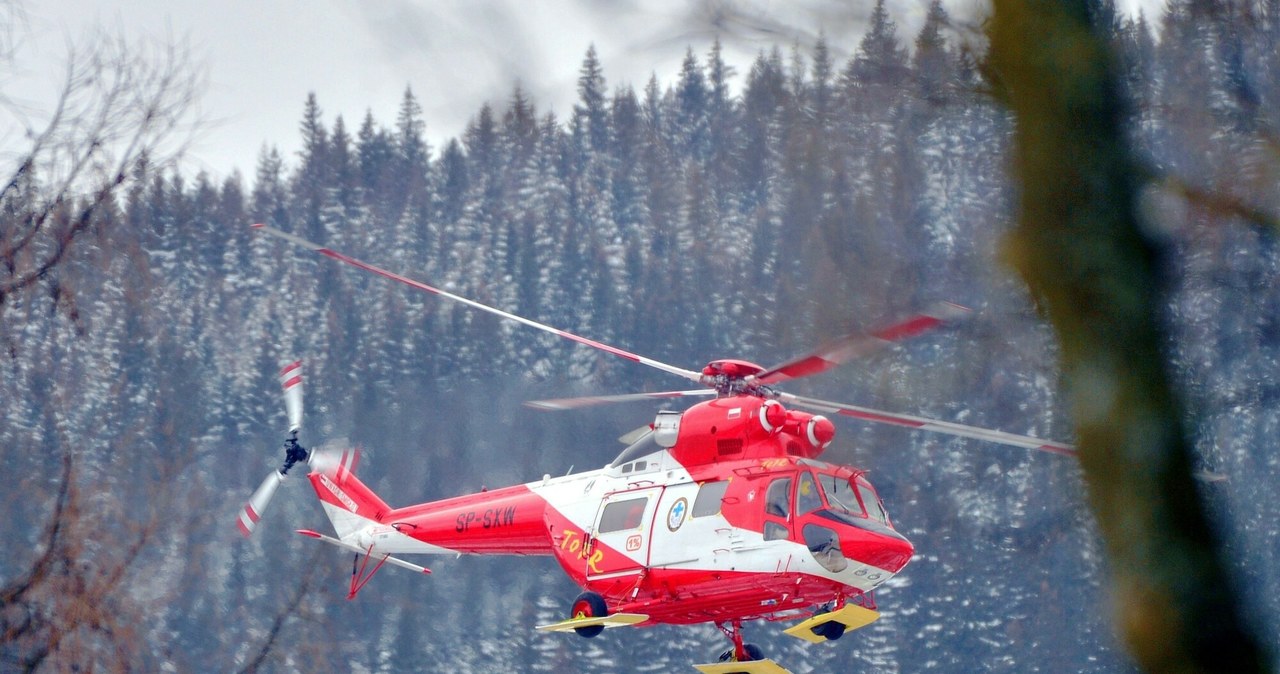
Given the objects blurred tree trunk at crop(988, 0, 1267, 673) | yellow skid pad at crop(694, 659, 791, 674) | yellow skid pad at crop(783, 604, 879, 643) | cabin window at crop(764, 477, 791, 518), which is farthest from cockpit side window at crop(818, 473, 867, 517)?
blurred tree trunk at crop(988, 0, 1267, 673)

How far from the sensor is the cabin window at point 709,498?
10430 mm

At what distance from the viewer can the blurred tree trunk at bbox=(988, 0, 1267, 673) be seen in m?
2.56

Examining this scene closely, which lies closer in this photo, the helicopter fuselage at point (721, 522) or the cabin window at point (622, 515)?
the helicopter fuselage at point (721, 522)

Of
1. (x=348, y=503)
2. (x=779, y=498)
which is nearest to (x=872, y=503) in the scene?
(x=779, y=498)

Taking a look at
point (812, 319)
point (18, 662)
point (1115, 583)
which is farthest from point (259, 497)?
point (1115, 583)

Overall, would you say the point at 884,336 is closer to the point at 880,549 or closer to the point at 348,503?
the point at 880,549

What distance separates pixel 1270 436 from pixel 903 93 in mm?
6139

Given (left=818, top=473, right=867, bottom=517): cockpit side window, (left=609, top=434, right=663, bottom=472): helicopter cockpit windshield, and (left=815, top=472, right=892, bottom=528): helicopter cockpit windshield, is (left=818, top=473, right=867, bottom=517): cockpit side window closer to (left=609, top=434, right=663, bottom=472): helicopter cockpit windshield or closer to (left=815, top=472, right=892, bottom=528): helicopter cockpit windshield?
(left=815, top=472, right=892, bottom=528): helicopter cockpit windshield

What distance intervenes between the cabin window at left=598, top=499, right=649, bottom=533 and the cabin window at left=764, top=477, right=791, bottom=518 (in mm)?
1198

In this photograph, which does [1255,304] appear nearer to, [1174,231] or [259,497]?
[1174,231]

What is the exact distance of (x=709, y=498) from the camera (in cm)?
1050

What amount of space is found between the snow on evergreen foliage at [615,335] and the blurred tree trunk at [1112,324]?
A: 153 millimetres

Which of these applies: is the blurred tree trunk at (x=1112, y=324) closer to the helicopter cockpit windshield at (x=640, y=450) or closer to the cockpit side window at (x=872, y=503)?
the cockpit side window at (x=872, y=503)

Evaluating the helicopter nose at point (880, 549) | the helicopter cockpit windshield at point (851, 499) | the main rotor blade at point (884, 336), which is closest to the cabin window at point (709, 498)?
the helicopter cockpit windshield at point (851, 499)
